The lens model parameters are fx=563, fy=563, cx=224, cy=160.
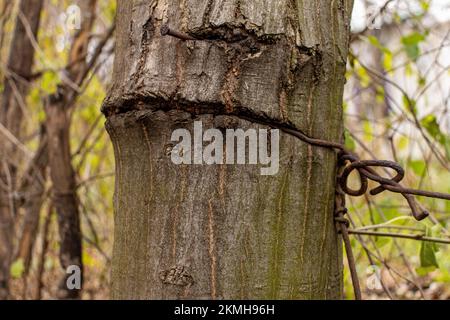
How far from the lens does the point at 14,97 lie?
115 inches

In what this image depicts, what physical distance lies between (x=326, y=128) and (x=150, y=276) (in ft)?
1.32

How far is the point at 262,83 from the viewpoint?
921 mm

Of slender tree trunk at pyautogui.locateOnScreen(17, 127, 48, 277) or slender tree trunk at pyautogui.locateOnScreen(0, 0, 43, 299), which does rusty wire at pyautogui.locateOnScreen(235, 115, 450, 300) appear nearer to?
slender tree trunk at pyautogui.locateOnScreen(17, 127, 48, 277)

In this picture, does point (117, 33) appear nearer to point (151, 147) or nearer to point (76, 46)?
point (151, 147)

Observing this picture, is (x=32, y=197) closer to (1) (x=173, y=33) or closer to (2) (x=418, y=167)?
(2) (x=418, y=167)

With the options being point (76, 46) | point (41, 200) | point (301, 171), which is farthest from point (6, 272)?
point (301, 171)

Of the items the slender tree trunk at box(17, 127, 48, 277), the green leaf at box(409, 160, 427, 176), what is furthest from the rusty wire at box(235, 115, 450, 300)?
the slender tree trunk at box(17, 127, 48, 277)

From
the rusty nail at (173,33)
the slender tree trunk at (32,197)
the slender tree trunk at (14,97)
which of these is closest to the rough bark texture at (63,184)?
the slender tree trunk at (32,197)

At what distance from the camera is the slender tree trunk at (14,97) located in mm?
2795

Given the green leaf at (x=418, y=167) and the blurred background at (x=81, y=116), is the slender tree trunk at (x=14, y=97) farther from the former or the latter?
the green leaf at (x=418, y=167)

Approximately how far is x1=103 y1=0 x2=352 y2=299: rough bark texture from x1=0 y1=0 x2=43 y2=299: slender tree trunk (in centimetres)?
203

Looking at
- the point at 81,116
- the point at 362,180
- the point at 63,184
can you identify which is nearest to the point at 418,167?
the point at 362,180

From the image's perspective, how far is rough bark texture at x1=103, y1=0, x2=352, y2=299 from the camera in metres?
0.90

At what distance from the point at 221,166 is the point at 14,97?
7.56 ft
